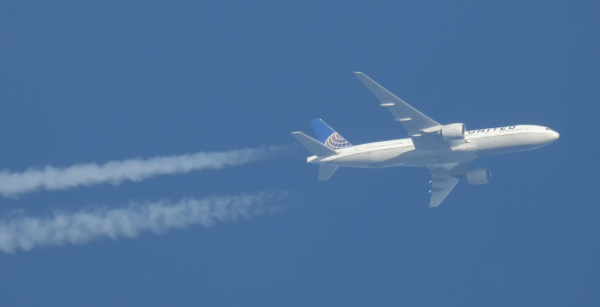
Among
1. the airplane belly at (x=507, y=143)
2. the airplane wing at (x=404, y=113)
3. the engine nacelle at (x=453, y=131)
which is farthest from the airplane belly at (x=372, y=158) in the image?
the airplane belly at (x=507, y=143)

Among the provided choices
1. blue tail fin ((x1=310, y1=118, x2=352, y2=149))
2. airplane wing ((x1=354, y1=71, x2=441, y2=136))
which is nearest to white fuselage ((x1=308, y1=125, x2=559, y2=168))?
airplane wing ((x1=354, y1=71, x2=441, y2=136))

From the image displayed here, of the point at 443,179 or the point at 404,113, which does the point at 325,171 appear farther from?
the point at 443,179

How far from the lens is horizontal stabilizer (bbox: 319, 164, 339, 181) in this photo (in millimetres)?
64625

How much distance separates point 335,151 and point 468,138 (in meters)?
10.3

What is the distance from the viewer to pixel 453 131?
196 ft

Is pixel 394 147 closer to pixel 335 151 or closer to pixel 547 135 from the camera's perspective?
pixel 335 151

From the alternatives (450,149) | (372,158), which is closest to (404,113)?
(372,158)

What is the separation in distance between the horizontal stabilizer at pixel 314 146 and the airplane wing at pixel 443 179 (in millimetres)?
9890

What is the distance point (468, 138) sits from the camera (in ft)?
201

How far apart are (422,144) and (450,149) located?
2186 mm

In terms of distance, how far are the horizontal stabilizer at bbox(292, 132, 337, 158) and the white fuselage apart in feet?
1.67

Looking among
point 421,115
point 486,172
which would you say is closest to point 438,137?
point 421,115

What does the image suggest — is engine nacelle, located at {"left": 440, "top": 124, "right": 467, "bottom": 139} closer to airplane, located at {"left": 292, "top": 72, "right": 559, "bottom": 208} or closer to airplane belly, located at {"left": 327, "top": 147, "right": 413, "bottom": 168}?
airplane, located at {"left": 292, "top": 72, "right": 559, "bottom": 208}

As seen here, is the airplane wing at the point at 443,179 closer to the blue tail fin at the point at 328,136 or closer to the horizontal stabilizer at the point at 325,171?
the blue tail fin at the point at 328,136
